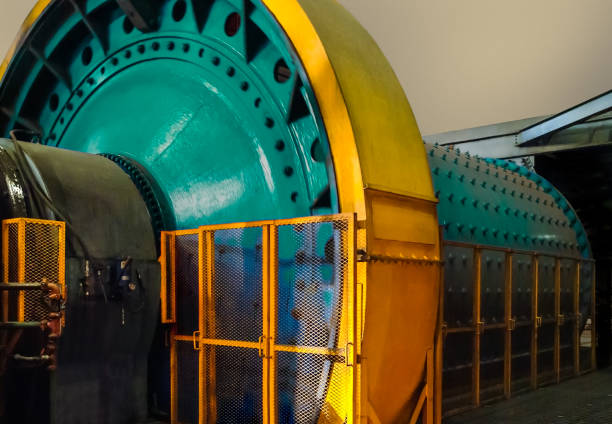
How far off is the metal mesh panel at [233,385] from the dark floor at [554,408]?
1.82 meters

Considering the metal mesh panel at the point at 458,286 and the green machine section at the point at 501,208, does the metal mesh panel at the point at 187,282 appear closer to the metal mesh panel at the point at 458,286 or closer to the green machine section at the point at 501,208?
the metal mesh panel at the point at 458,286

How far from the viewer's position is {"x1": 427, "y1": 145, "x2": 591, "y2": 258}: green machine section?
5719mm

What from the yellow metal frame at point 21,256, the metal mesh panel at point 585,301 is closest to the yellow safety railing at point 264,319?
the yellow metal frame at point 21,256

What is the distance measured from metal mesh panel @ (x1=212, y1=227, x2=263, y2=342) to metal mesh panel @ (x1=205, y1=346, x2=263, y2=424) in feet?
0.36

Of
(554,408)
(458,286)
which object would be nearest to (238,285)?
(458,286)

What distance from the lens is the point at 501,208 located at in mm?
6594

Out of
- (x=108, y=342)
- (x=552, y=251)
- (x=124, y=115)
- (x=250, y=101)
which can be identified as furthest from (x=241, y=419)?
(x=552, y=251)

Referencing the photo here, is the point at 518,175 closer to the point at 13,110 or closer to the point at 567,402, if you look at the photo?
the point at 567,402

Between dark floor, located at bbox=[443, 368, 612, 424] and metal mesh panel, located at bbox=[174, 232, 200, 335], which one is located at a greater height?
metal mesh panel, located at bbox=[174, 232, 200, 335]

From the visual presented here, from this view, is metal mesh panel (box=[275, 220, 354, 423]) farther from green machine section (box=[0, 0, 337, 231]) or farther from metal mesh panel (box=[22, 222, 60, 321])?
metal mesh panel (box=[22, 222, 60, 321])

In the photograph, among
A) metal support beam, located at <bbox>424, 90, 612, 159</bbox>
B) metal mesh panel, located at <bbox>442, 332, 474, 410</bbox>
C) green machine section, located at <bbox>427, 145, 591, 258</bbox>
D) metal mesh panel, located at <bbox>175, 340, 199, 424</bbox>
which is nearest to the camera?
metal mesh panel, located at <bbox>175, 340, 199, 424</bbox>

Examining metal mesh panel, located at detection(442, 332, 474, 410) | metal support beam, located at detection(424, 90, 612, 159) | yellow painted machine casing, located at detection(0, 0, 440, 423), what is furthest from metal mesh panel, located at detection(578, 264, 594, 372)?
yellow painted machine casing, located at detection(0, 0, 440, 423)

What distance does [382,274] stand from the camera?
3.62m

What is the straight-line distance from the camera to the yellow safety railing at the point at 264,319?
3.56 m
